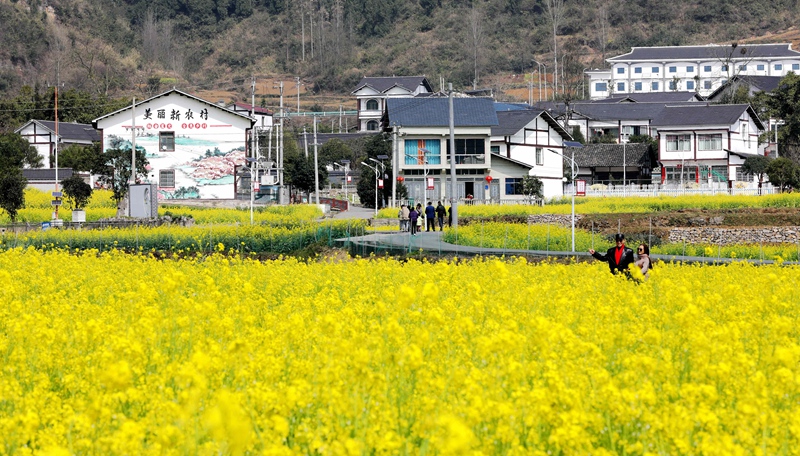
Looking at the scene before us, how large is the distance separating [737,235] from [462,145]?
27.8 metres

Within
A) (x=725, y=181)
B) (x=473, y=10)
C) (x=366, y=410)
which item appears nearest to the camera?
(x=366, y=410)

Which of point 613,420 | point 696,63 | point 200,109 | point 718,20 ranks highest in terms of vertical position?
point 718,20

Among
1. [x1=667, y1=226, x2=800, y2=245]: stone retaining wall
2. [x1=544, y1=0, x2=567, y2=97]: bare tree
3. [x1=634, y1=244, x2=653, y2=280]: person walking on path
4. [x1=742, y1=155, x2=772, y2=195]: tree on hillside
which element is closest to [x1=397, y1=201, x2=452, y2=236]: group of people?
[x1=667, y1=226, x2=800, y2=245]: stone retaining wall

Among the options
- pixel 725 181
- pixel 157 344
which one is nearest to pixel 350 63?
pixel 725 181

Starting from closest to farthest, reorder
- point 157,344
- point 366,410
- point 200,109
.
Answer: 1. point 366,410
2. point 157,344
3. point 200,109

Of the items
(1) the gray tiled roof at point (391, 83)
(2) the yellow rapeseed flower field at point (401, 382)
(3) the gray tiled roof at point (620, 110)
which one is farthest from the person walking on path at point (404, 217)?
(1) the gray tiled roof at point (391, 83)

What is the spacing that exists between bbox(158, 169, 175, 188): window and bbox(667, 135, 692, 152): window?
3045 cm

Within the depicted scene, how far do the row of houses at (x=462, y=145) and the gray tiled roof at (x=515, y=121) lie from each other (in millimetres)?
63

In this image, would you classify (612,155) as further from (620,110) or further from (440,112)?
(620,110)

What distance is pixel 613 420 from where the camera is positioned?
22.2 ft

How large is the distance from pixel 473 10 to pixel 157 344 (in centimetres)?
11777

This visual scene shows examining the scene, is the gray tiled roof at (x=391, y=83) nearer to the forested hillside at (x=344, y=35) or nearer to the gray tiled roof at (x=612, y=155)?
the forested hillside at (x=344, y=35)

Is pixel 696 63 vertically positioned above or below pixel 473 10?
below

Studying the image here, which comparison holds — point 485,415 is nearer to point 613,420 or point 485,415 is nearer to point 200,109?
point 613,420
